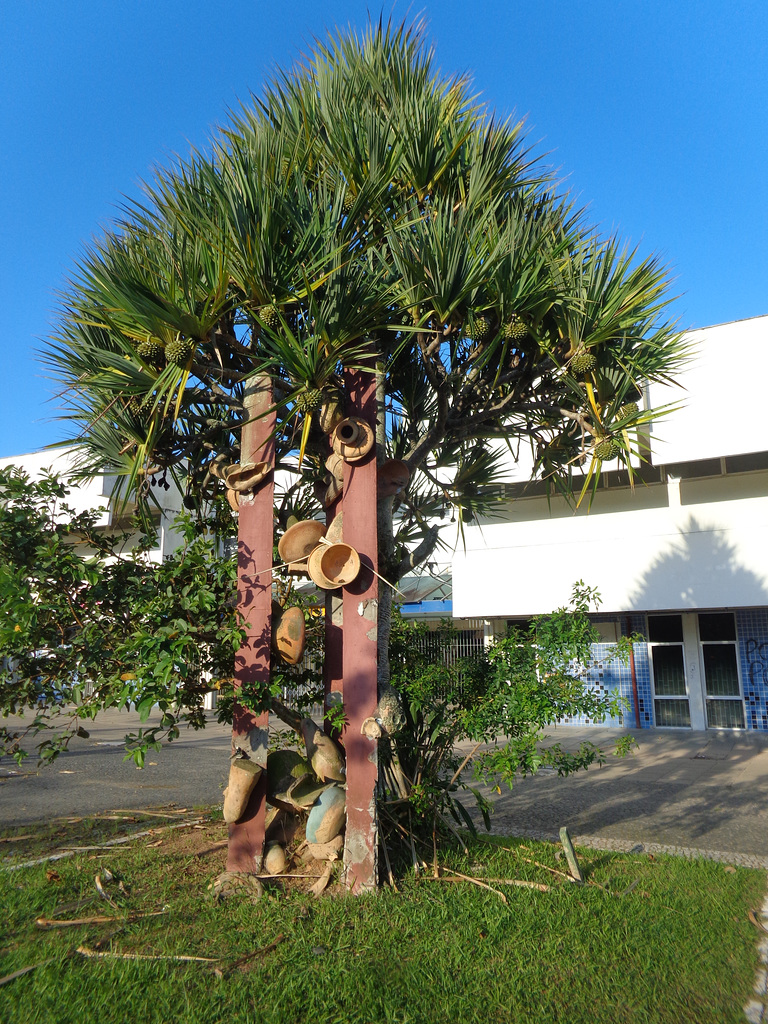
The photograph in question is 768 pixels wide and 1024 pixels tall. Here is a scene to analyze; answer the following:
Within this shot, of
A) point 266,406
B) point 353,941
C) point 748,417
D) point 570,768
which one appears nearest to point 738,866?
point 570,768

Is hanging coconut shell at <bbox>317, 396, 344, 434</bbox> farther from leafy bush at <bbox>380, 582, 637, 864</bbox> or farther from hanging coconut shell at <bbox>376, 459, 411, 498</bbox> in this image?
leafy bush at <bbox>380, 582, 637, 864</bbox>

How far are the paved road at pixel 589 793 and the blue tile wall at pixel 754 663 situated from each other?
2.00m

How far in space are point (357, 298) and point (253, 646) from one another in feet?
7.24

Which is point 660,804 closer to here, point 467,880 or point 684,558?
point 467,880

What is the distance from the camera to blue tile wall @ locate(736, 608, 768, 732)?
14.8m

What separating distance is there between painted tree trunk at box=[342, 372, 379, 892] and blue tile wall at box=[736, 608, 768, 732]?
43.2ft

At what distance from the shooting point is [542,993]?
311cm

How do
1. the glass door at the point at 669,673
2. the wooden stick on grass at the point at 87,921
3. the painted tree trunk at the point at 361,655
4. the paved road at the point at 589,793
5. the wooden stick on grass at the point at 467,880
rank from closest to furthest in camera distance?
1. the wooden stick on grass at the point at 87,921
2. the painted tree trunk at the point at 361,655
3. the wooden stick on grass at the point at 467,880
4. the paved road at the point at 589,793
5. the glass door at the point at 669,673

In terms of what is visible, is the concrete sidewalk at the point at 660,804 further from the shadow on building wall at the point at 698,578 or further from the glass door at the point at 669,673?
the glass door at the point at 669,673

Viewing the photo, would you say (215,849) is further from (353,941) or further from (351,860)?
(353,941)

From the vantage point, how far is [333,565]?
4.52 m

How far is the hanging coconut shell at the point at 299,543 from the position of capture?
4.69 metres

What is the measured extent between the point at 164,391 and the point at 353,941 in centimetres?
315

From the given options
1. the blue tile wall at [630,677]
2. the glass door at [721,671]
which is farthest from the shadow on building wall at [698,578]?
the glass door at [721,671]
